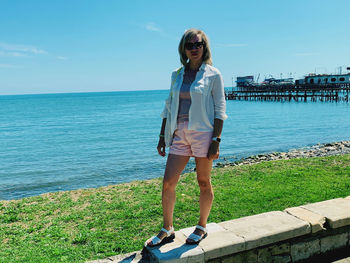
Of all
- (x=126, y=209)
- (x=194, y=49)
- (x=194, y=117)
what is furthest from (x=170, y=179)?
(x=126, y=209)

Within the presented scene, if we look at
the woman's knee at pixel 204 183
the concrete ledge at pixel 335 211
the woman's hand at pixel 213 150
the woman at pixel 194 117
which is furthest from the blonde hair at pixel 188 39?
the concrete ledge at pixel 335 211

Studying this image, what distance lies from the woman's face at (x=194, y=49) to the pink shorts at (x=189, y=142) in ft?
2.07

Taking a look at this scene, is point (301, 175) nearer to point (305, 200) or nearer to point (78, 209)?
point (305, 200)

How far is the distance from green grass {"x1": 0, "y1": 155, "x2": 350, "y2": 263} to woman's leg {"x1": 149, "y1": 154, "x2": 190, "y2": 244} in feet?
4.24

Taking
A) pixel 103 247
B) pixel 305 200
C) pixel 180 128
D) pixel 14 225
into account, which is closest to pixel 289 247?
pixel 180 128

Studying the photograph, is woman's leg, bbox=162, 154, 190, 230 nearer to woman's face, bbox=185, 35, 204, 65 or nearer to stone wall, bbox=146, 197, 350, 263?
stone wall, bbox=146, 197, 350, 263

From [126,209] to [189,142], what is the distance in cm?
315

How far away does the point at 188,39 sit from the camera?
293 centimetres

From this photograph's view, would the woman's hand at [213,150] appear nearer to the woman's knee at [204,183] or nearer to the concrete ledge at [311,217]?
the woman's knee at [204,183]

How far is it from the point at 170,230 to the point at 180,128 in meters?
1.03

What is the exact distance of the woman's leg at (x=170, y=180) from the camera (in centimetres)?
295

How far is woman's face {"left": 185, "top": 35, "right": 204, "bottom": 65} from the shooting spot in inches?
114

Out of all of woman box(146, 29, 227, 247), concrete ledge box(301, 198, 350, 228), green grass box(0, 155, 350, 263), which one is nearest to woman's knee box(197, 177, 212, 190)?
woman box(146, 29, 227, 247)

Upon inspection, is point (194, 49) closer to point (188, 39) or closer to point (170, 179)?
point (188, 39)
